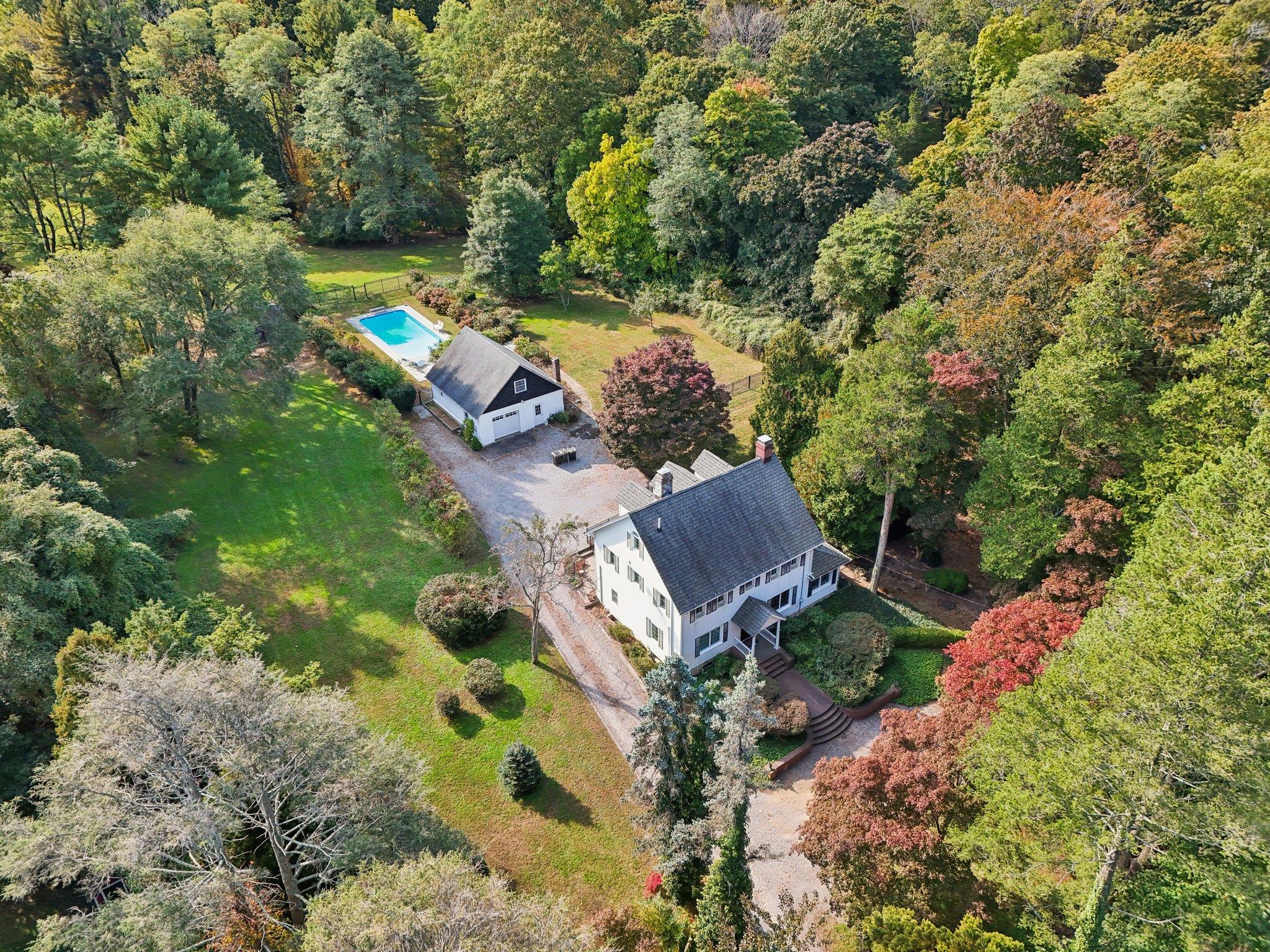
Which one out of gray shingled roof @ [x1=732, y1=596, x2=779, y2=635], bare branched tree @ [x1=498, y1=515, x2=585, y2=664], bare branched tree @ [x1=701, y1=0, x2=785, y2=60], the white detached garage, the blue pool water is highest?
bare branched tree @ [x1=701, y1=0, x2=785, y2=60]

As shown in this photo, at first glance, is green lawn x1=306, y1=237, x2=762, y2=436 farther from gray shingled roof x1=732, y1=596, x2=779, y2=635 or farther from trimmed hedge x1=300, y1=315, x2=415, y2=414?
gray shingled roof x1=732, y1=596, x2=779, y2=635

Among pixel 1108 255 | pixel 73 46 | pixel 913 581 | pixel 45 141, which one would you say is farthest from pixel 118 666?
pixel 73 46

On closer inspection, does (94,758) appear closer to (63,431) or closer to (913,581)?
(63,431)

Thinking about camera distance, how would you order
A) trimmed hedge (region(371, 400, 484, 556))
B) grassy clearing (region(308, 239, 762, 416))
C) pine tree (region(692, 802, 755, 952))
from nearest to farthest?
pine tree (region(692, 802, 755, 952))
trimmed hedge (region(371, 400, 484, 556))
grassy clearing (region(308, 239, 762, 416))

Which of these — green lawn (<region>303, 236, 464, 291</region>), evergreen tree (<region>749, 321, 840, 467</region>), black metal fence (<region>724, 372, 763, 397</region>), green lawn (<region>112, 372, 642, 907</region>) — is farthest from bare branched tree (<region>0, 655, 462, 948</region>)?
green lawn (<region>303, 236, 464, 291</region>)

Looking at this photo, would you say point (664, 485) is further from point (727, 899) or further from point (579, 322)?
point (579, 322)

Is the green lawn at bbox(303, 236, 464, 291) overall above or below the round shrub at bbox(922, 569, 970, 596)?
above
